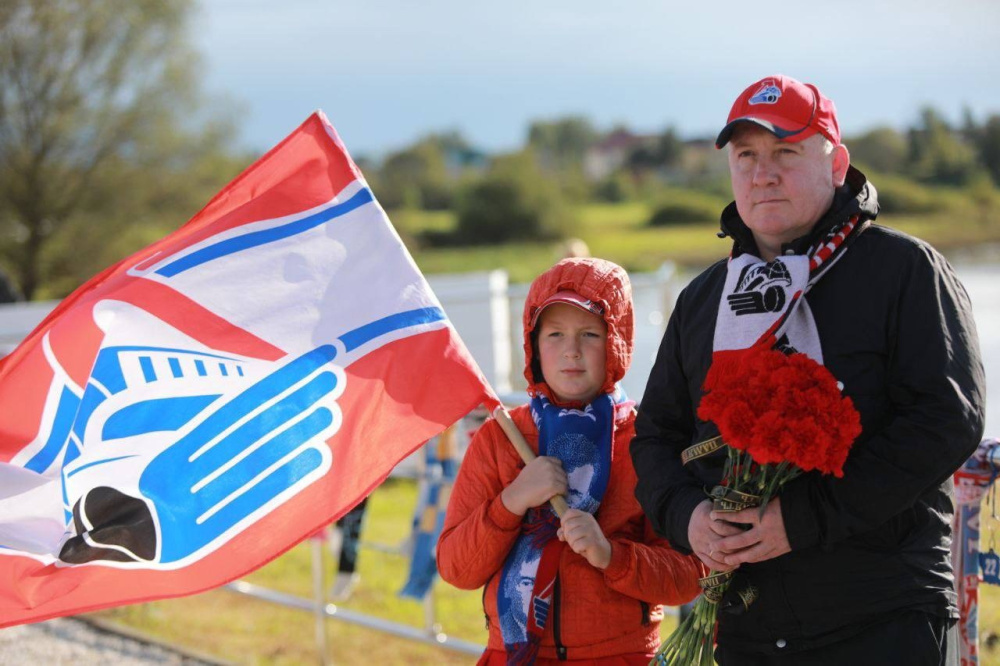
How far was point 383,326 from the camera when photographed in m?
3.31

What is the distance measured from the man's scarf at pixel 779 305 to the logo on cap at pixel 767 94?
1.08ft

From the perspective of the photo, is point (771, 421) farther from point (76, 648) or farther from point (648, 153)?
point (648, 153)

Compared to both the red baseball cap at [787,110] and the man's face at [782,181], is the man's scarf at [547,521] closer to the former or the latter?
the man's face at [782,181]

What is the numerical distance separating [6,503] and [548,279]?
1657 millimetres

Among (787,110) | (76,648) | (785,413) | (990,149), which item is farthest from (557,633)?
(76,648)

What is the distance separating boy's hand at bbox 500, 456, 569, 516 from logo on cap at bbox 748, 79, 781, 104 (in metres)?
1.05

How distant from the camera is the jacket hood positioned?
2.99 meters

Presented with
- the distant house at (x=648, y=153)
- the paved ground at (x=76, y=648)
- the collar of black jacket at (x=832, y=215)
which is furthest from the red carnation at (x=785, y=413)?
the distant house at (x=648, y=153)

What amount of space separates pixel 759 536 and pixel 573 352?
31.9 inches

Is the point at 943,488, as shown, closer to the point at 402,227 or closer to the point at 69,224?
the point at 69,224

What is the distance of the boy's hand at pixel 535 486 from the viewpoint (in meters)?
2.84

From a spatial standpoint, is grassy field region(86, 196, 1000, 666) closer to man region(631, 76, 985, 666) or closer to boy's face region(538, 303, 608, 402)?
man region(631, 76, 985, 666)

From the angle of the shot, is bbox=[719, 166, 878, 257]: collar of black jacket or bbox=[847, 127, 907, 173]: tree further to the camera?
bbox=[847, 127, 907, 173]: tree

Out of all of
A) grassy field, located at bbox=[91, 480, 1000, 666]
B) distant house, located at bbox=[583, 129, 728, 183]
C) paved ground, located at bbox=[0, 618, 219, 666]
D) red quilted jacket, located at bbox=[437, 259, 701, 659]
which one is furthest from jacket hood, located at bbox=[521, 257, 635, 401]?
distant house, located at bbox=[583, 129, 728, 183]
